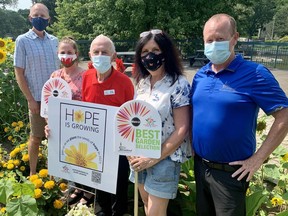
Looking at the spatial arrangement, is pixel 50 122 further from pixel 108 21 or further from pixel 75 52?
pixel 108 21

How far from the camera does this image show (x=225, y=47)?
2.05m

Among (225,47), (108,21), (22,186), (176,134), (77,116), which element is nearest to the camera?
(225,47)

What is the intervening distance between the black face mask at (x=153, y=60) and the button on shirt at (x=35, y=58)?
71.1 inches

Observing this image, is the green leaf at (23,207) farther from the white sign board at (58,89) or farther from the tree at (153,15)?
the tree at (153,15)

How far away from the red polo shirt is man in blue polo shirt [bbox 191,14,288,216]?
782mm

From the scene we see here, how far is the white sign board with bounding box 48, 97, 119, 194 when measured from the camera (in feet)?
8.32

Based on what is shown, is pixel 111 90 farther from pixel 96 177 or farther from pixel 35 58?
pixel 35 58

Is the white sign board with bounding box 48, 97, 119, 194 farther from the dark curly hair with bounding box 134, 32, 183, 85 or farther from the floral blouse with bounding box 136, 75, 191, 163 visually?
the dark curly hair with bounding box 134, 32, 183, 85

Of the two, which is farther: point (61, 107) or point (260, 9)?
point (260, 9)

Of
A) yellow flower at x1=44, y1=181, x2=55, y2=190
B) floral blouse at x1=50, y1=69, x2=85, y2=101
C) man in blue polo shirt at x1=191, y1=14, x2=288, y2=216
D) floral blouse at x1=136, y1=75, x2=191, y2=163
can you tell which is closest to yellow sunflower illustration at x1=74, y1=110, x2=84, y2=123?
floral blouse at x1=50, y1=69, x2=85, y2=101

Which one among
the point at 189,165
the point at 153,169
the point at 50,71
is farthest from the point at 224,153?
the point at 50,71

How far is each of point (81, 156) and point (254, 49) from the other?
15.8m

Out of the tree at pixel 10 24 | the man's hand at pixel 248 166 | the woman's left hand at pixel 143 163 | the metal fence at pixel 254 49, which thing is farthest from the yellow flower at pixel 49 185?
the tree at pixel 10 24

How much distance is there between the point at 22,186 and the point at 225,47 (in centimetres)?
179
